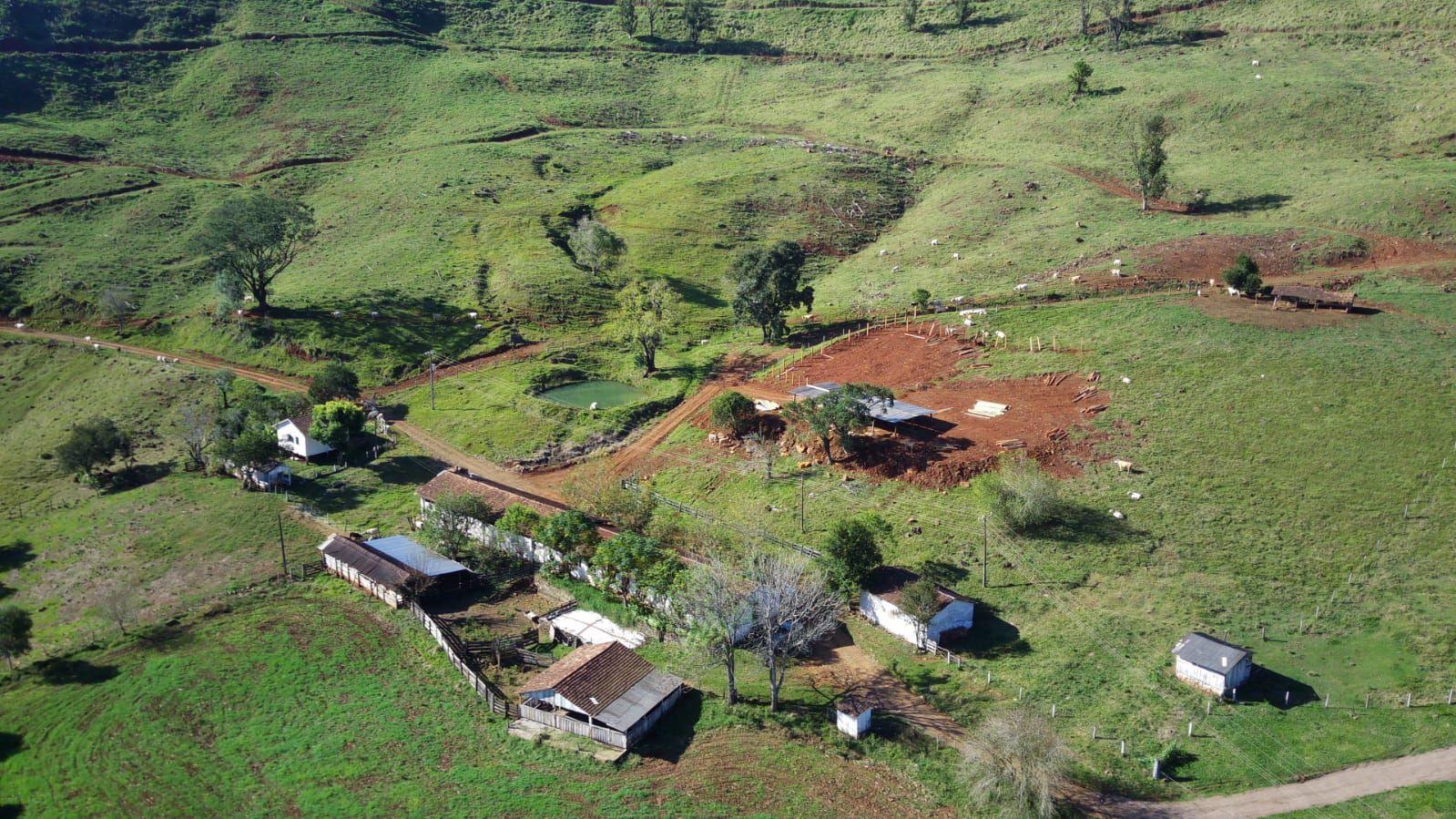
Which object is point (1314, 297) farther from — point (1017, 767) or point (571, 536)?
point (571, 536)

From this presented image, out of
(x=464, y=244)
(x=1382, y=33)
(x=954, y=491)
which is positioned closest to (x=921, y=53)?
(x=1382, y=33)

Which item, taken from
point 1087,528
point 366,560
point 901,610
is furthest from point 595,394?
point 1087,528

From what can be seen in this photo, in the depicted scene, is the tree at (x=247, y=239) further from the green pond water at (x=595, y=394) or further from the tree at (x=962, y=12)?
the tree at (x=962, y=12)

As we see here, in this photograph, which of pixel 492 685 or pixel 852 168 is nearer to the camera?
pixel 492 685

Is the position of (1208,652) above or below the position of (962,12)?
below

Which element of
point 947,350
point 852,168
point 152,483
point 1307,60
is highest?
point 1307,60

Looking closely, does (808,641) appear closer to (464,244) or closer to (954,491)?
(954,491)

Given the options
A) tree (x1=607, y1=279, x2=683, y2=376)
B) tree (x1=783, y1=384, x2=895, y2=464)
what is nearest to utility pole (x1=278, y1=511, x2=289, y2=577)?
tree (x1=607, y1=279, x2=683, y2=376)
